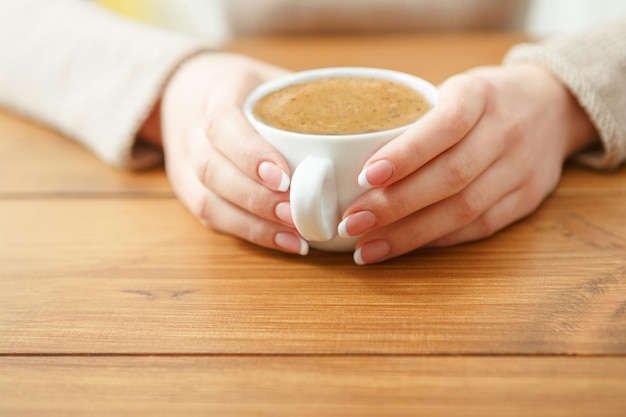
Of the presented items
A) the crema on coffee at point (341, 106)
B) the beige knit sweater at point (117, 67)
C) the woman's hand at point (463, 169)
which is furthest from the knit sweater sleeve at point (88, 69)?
the woman's hand at point (463, 169)

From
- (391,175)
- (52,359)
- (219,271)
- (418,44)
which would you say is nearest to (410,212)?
(391,175)

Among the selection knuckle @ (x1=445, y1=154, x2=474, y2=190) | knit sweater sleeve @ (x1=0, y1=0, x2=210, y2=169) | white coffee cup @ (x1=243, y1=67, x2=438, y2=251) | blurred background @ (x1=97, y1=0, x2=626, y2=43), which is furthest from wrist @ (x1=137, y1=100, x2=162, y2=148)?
blurred background @ (x1=97, y1=0, x2=626, y2=43)

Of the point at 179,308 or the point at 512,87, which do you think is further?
the point at 512,87

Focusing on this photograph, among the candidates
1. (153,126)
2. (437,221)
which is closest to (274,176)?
(437,221)

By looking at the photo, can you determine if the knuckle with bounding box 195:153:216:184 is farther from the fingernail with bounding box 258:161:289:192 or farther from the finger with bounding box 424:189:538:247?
the finger with bounding box 424:189:538:247

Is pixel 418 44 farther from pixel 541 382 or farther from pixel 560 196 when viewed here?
pixel 541 382

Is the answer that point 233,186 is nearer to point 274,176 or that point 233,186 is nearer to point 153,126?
point 274,176
